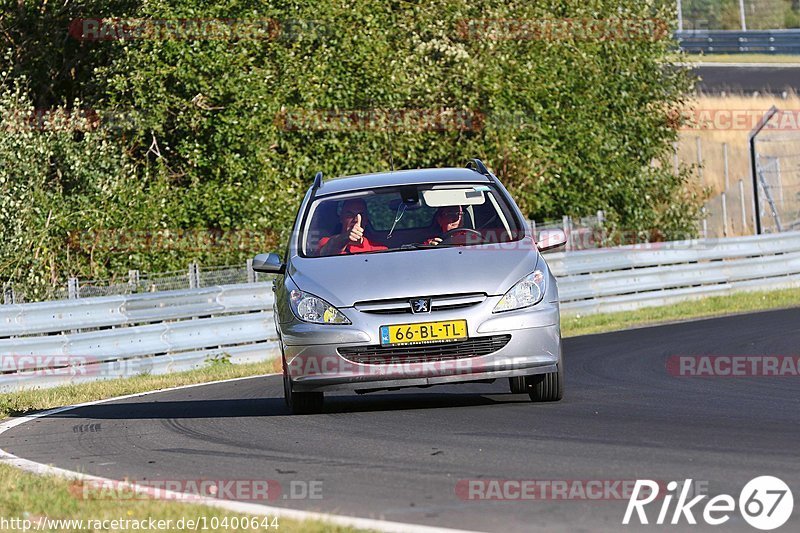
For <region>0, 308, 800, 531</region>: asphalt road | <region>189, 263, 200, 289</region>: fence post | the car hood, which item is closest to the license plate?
the car hood

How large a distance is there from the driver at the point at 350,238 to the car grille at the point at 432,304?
3.05 feet

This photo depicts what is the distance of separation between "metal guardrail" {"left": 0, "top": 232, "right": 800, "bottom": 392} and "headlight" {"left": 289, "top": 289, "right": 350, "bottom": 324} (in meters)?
6.72

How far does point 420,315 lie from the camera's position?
885cm

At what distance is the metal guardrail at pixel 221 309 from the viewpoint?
15617mm

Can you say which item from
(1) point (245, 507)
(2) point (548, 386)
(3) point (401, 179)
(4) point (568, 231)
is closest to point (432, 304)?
(2) point (548, 386)

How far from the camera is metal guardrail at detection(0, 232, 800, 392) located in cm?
1562

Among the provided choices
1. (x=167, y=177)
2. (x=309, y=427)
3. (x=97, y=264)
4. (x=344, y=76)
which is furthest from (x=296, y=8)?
(x=309, y=427)

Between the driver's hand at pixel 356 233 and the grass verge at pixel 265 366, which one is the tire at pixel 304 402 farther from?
the grass verge at pixel 265 366

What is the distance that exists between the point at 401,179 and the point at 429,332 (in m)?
2.00

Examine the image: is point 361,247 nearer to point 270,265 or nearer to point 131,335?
point 270,265

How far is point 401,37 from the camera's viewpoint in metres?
27.8

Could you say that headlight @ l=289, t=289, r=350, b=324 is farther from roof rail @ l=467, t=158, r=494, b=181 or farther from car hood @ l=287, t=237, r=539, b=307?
roof rail @ l=467, t=158, r=494, b=181

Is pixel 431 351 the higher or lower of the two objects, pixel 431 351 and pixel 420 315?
the lower

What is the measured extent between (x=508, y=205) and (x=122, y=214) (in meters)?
14.9
